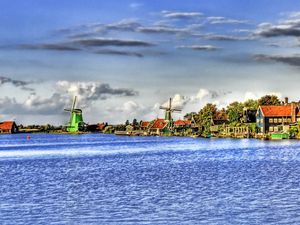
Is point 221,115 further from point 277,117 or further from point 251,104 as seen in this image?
point 277,117

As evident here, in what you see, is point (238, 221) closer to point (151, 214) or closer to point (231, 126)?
point (151, 214)

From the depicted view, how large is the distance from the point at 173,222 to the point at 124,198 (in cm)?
774

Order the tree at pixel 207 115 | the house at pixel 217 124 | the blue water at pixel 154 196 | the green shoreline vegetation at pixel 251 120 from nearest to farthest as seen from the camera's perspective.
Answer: the blue water at pixel 154 196
the green shoreline vegetation at pixel 251 120
the house at pixel 217 124
the tree at pixel 207 115

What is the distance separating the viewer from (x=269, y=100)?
167875 mm

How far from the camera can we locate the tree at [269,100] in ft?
545

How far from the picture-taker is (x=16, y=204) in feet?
108

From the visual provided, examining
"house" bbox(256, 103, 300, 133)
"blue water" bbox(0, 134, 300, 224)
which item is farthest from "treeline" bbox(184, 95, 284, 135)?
"blue water" bbox(0, 134, 300, 224)

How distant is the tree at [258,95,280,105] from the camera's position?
6540 inches

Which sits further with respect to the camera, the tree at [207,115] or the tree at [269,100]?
the tree at [207,115]

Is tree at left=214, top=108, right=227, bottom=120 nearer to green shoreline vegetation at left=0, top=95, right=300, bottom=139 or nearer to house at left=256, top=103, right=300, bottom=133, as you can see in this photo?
green shoreline vegetation at left=0, top=95, right=300, bottom=139

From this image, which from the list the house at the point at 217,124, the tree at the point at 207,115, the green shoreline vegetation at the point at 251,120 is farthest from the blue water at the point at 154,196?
the tree at the point at 207,115

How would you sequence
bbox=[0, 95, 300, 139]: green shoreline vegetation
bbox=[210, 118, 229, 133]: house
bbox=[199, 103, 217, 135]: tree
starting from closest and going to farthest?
bbox=[0, 95, 300, 139]: green shoreline vegetation < bbox=[210, 118, 229, 133]: house < bbox=[199, 103, 217, 135]: tree

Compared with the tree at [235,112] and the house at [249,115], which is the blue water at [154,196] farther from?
the tree at [235,112]

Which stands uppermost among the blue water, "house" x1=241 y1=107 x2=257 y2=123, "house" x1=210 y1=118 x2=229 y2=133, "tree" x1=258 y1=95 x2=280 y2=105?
"tree" x1=258 y1=95 x2=280 y2=105
